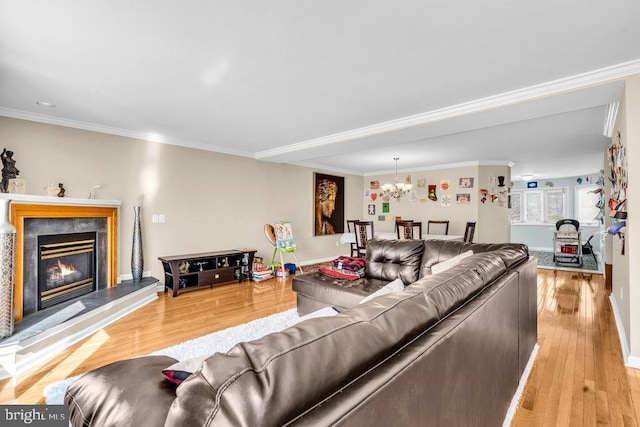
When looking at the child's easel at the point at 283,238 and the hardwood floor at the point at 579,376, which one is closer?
the hardwood floor at the point at 579,376

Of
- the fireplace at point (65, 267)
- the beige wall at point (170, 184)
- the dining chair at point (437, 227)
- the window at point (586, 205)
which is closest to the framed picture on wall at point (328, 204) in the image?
the beige wall at point (170, 184)

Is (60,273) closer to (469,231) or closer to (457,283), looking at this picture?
(457,283)

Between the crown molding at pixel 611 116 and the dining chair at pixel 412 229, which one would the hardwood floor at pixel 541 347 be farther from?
the crown molding at pixel 611 116

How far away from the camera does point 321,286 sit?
2.98 m

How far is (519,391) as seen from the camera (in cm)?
205

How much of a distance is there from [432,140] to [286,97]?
2.76 m

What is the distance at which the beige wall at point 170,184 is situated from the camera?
3.66m

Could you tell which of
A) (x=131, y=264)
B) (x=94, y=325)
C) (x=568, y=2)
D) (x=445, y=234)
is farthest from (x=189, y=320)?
(x=445, y=234)

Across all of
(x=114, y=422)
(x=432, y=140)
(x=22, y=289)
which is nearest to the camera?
(x=114, y=422)

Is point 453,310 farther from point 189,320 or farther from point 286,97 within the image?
point 189,320

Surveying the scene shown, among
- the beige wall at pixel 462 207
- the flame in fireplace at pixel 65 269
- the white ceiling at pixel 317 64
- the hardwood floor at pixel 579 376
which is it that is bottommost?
the hardwood floor at pixel 579 376

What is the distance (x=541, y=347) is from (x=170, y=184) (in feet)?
16.6

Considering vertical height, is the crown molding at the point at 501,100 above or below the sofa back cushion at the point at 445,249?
above

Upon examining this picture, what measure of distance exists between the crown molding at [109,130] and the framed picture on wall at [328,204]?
224cm
